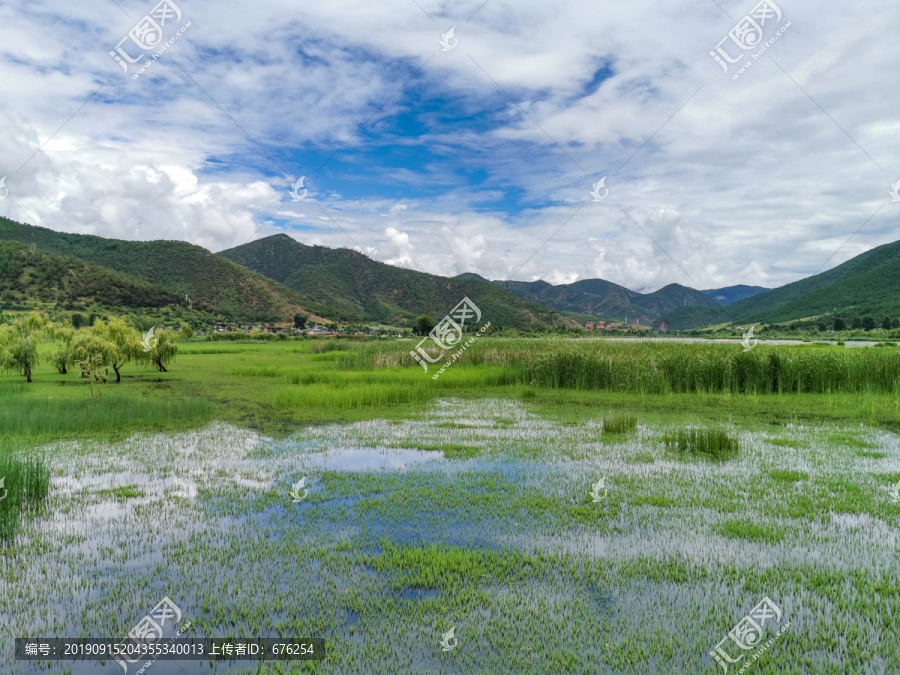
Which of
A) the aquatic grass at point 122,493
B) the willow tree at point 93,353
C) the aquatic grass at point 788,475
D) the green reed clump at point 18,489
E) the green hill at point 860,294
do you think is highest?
the green hill at point 860,294

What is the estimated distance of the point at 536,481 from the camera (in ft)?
32.3

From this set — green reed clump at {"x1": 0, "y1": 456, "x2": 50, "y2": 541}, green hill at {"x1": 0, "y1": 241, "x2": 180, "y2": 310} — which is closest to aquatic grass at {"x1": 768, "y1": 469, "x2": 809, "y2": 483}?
green reed clump at {"x1": 0, "y1": 456, "x2": 50, "y2": 541}

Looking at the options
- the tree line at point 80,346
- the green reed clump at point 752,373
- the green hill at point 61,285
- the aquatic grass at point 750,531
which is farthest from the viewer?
the green hill at point 61,285

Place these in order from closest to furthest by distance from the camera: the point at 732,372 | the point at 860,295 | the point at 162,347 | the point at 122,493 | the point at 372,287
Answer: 1. the point at 122,493
2. the point at 732,372
3. the point at 162,347
4. the point at 860,295
5. the point at 372,287

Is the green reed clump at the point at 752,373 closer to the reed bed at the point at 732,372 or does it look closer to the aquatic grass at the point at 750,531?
the reed bed at the point at 732,372

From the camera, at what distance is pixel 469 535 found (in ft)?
24.0

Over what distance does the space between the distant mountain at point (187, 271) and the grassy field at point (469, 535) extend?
284ft

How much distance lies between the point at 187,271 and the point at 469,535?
364ft

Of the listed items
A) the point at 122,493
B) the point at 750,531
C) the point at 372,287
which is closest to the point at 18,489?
the point at 122,493

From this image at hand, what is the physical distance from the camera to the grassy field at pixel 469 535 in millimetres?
4945

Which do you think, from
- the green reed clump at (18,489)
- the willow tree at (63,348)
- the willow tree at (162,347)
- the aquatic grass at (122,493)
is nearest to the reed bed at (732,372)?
the aquatic grass at (122,493)

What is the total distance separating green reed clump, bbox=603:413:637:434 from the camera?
14383 millimetres

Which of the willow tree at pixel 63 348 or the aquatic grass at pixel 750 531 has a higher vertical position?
the willow tree at pixel 63 348

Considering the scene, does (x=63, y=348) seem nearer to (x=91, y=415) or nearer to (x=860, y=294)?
(x=91, y=415)
